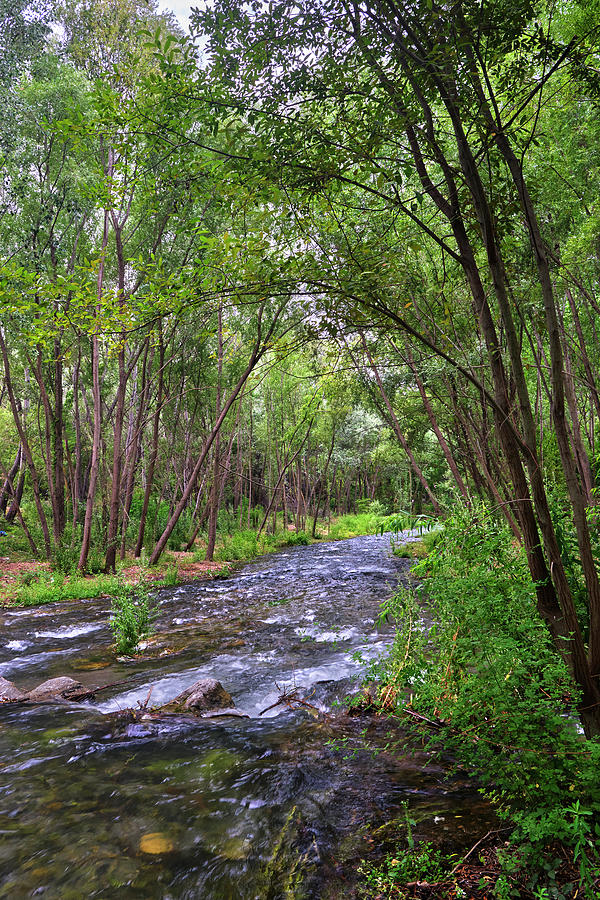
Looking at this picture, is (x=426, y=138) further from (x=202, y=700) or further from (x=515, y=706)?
(x=202, y=700)

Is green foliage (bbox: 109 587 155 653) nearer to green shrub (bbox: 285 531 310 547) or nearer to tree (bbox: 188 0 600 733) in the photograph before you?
tree (bbox: 188 0 600 733)

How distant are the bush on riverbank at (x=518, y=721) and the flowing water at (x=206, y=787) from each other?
0.52 metres

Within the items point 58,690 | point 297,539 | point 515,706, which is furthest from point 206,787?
point 297,539

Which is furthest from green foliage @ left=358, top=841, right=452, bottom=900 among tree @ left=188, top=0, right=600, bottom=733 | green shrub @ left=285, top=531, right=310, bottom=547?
green shrub @ left=285, top=531, right=310, bottom=547

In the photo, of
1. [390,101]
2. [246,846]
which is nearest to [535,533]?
[246,846]

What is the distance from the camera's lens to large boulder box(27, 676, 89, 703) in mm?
5062

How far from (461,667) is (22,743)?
12.4 ft

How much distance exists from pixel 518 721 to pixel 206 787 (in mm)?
2408

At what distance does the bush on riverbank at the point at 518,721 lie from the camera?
1952mm

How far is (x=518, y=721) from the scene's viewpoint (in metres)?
2.11

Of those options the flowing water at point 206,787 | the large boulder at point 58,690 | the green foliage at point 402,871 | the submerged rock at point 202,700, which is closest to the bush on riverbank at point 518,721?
the green foliage at point 402,871

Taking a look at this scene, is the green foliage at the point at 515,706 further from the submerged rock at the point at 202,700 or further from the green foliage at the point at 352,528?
the green foliage at the point at 352,528

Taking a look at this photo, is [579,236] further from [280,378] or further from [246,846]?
[280,378]

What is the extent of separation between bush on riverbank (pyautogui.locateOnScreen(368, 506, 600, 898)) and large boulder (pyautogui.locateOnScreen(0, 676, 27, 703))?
4.48 metres
